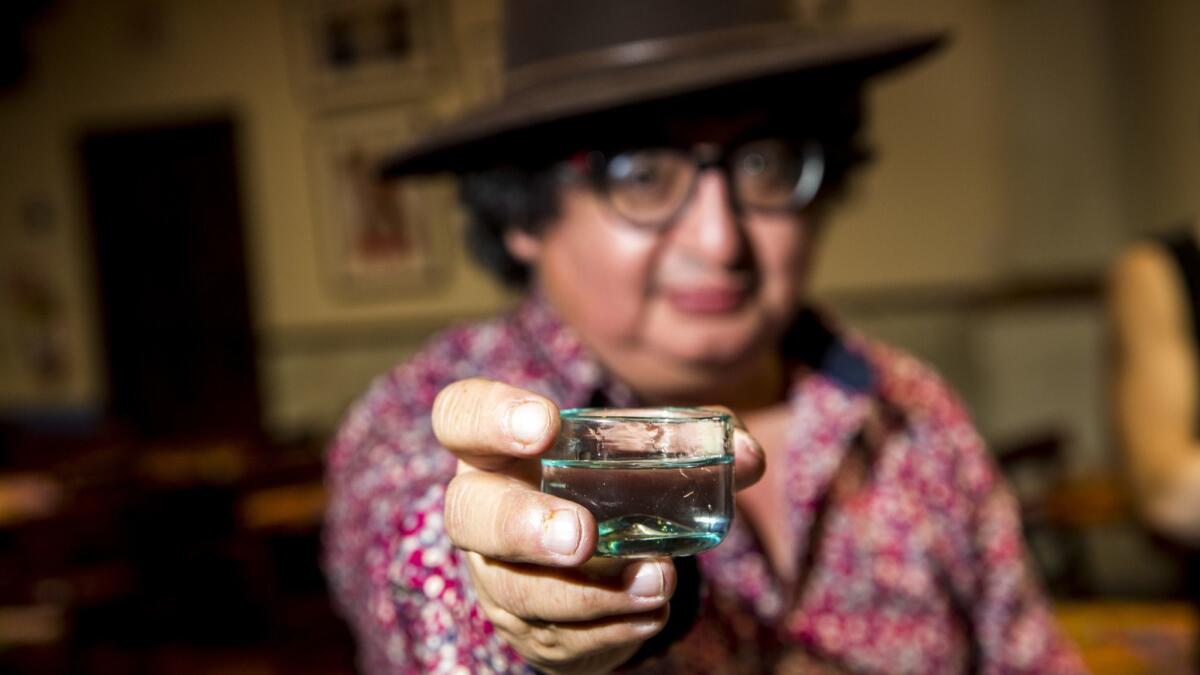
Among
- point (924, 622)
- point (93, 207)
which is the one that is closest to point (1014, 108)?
point (924, 622)

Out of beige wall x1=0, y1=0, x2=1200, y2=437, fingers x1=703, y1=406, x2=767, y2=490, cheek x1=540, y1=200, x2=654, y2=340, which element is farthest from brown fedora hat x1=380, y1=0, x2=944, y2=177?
beige wall x1=0, y1=0, x2=1200, y2=437

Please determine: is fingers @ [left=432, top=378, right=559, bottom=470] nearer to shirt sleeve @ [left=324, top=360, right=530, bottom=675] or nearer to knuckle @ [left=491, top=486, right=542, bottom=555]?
knuckle @ [left=491, top=486, right=542, bottom=555]

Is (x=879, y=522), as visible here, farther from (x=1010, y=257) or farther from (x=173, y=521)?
(x=1010, y=257)

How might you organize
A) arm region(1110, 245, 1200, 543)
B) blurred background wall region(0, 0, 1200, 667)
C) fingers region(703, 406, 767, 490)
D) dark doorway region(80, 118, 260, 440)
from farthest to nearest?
1. dark doorway region(80, 118, 260, 440)
2. blurred background wall region(0, 0, 1200, 667)
3. arm region(1110, 245, 1200, 543)
4. fingers region(703, 406, 767, 490)

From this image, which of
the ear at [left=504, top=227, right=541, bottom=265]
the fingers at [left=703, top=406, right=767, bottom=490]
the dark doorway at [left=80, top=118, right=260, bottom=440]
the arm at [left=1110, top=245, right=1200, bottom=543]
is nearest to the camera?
the fingers at [left=703, top=406, right=767, bottom=490]

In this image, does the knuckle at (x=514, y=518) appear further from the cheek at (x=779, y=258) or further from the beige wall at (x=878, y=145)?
the beige wall at (x=878, y=145)

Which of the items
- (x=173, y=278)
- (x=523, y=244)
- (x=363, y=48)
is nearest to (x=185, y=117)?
(x=173, y=278)

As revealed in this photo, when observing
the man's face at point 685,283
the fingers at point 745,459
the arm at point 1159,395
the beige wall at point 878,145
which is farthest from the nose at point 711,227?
the beige wall at point 878,145

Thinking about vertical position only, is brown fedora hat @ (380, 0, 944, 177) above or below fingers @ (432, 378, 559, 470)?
above
